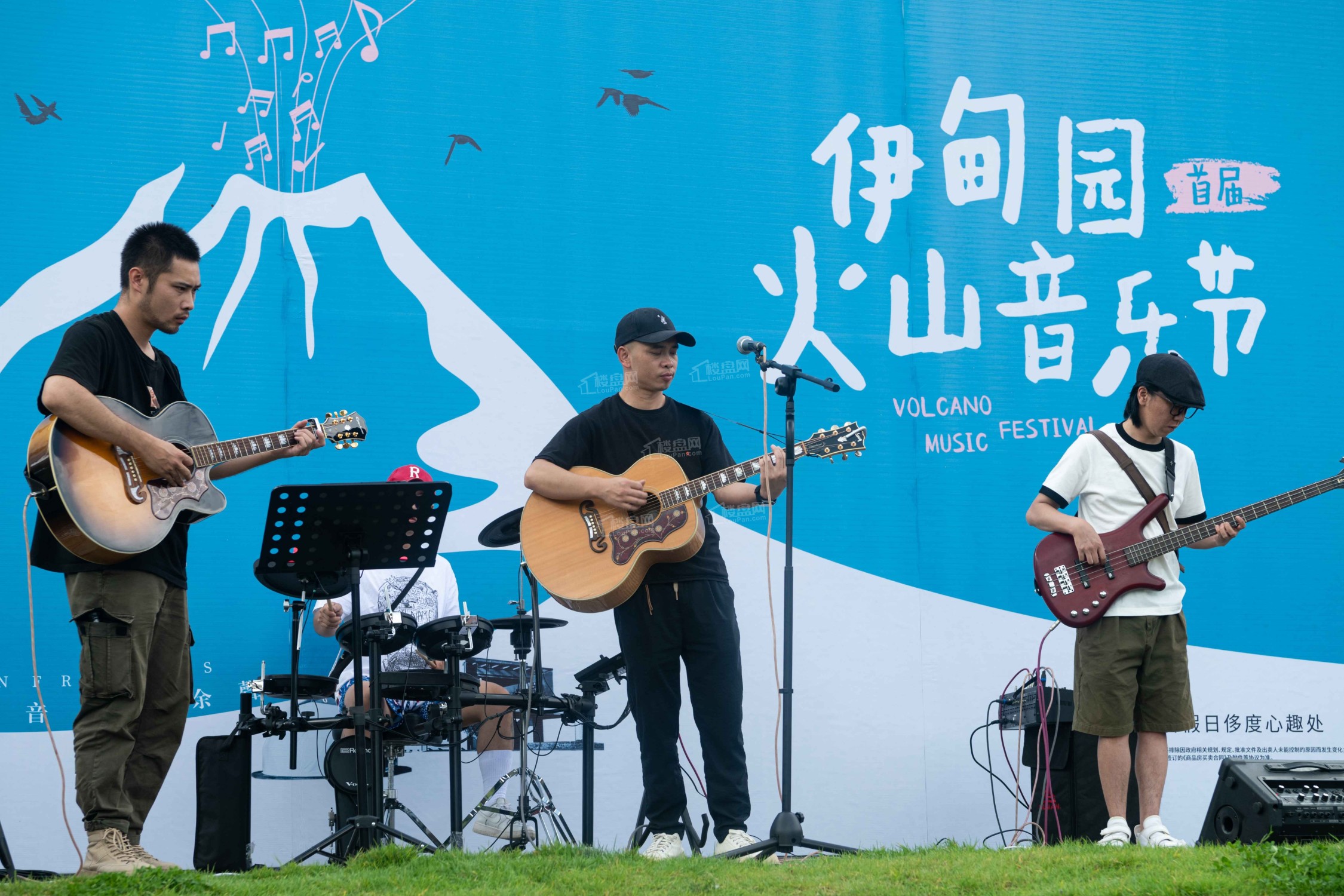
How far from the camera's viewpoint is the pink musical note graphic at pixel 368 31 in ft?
17.9

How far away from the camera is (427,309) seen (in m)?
5.40

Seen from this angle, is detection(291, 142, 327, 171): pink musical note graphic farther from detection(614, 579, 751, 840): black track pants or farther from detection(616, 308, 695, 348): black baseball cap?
detection(614, 579, 751, 840): black track pants

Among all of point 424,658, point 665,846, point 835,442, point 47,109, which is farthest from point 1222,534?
point 47,109

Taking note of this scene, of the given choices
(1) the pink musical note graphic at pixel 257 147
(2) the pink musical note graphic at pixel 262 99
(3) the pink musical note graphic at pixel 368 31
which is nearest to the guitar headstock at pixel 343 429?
(1) the pink musical note graphic at pixel 257 147

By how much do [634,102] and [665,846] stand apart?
3.40m

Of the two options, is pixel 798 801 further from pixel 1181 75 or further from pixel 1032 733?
pixel 1181 75

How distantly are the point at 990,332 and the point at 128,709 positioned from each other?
4058 mm

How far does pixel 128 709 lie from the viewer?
137 inches

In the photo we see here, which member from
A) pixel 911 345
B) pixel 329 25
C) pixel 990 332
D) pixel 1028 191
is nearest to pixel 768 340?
pixel 911 345

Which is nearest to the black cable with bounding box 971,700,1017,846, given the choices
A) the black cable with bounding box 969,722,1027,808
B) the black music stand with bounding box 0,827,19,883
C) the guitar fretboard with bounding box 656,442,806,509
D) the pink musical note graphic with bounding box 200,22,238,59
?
the black cable with bounding box 969,722,1027,808

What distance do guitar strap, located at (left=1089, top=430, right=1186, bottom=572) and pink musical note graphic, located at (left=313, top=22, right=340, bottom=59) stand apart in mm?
3709

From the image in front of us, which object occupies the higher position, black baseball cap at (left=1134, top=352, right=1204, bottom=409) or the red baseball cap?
black baseball cap at (left=1134, top=352, right=1204, bottom=409)

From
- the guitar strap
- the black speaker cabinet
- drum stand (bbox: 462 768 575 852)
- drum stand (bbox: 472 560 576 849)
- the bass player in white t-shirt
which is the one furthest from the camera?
the bass player in white t-shirt

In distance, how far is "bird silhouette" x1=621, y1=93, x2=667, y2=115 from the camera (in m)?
5.62
